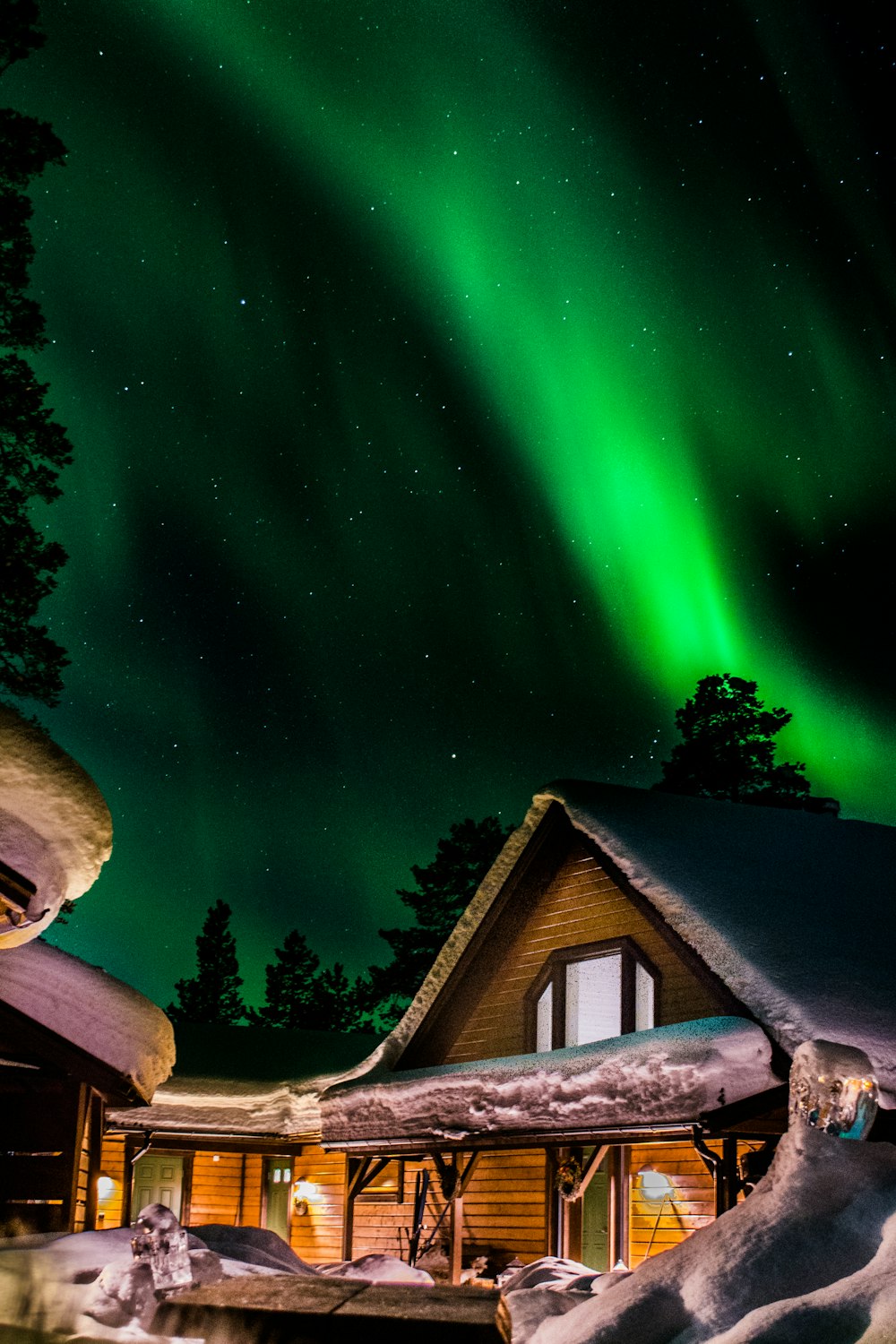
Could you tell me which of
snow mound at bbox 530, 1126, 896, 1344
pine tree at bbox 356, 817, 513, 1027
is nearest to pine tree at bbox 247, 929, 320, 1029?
pine tree at bbox 356, 817, 513, 1027

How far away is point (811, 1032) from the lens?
37.0 feet

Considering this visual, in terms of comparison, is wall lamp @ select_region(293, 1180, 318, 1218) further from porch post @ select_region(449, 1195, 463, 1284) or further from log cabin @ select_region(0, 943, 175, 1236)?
log cabin @ select_region(0, 943, 175, 1236)

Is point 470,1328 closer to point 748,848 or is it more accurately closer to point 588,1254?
point 748,848

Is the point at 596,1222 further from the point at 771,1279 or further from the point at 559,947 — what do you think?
the point at 771,1279

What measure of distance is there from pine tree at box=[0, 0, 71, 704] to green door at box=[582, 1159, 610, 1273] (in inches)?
530

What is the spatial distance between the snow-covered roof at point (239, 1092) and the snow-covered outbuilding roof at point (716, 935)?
447cm

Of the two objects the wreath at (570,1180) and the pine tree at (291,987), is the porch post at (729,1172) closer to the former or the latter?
the wreath at (570,1180)

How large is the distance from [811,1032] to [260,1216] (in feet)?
58.5

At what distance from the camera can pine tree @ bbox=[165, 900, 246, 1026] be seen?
227 ft

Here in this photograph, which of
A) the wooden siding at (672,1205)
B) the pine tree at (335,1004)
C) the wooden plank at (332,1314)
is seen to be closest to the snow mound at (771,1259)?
the wooden plank at (332,1314)

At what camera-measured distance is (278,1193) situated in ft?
86.0

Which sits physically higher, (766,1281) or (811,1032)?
(811,1032)

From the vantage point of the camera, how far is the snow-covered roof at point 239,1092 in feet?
72.9

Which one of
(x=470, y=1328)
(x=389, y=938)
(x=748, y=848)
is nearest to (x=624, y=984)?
(x=748, y=848)
